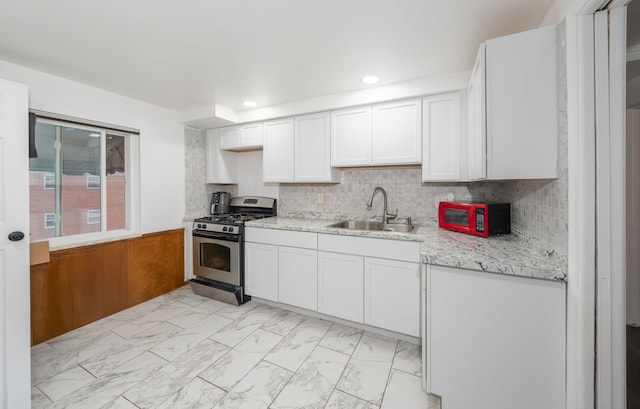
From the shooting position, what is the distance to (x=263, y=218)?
10.3 ft

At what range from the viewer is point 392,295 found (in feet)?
6.86

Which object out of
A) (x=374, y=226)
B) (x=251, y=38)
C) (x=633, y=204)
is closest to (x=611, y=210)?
(x=633, y=204)

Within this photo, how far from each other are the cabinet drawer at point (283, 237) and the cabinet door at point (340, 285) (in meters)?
0.15

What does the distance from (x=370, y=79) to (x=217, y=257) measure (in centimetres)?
246

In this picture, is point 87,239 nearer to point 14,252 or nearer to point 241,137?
point 14,252

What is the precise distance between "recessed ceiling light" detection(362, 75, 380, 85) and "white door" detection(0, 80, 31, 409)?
2.23 meters

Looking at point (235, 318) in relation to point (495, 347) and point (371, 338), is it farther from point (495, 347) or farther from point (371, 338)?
point (495, 347)

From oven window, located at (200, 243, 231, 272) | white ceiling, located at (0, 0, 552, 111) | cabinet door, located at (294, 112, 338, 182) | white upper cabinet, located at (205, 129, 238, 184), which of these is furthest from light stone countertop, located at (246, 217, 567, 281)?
white upper cabinet, located at (205, 129, 238, 184)

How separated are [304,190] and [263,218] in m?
0.61

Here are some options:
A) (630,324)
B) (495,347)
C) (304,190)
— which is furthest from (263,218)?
(630,324)

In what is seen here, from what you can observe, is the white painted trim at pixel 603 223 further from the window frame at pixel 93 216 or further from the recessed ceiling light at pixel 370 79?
the window frame at pixel 93 216

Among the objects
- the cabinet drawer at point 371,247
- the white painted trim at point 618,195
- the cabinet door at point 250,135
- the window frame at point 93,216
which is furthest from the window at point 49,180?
the white painted trim at point 618,195

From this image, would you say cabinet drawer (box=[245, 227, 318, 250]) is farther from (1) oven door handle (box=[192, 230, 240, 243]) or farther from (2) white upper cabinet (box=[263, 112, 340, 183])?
(2) white upper cabinet (box=[263, 112, 340, 183])

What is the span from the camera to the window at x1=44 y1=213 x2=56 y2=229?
88.1 inches
